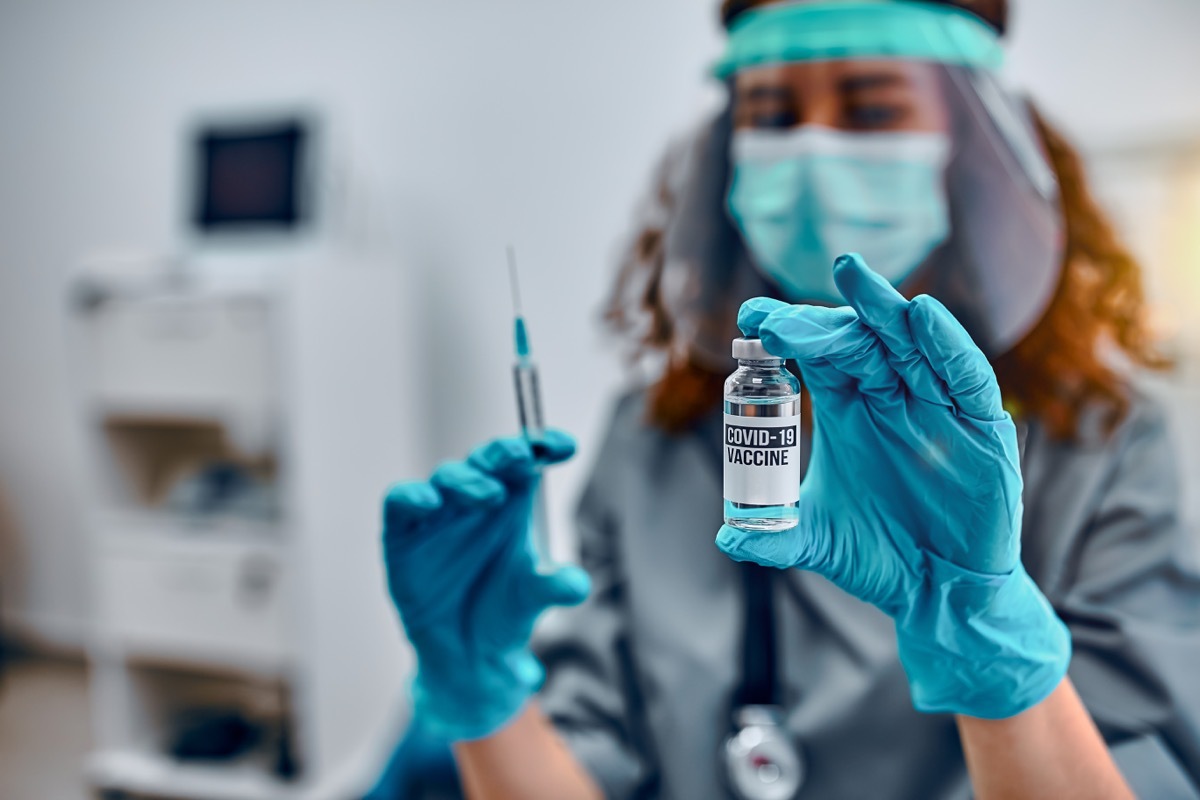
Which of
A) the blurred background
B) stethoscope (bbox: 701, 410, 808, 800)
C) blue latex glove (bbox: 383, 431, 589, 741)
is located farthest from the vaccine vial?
the blurred background

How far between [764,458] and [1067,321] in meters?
0.46

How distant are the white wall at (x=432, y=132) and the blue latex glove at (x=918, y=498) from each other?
102cm

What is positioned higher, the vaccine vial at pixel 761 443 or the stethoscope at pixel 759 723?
the vaccine vial at pixel 761 443

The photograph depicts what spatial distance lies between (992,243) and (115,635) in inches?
73.9

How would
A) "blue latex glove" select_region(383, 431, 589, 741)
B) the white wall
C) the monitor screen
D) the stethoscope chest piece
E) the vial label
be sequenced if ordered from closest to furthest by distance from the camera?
the vial label < "blue latex glove" select_region(383, 431, 589, 741) < the stethoscope chest piece < the white wall < the monitor screen

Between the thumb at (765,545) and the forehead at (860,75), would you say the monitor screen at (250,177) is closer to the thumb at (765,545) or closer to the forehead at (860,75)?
the forehead at (860,75)

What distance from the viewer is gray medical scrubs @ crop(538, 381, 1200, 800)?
651 millimetres

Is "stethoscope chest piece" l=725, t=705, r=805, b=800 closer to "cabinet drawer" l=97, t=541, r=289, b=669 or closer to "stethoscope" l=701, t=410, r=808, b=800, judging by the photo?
"stethoscope" l=701, t=410, r=808, b=800

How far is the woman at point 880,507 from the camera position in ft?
1.63

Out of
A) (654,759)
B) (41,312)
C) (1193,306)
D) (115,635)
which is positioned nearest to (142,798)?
(115,635)

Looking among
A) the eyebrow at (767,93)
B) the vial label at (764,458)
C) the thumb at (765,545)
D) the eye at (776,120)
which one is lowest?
the thumb at (765,545)

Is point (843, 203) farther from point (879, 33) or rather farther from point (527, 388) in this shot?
point (527, 388)

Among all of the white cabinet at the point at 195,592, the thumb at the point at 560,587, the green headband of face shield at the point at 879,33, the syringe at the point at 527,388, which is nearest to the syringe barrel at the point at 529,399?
the syringe at the point at 527,388

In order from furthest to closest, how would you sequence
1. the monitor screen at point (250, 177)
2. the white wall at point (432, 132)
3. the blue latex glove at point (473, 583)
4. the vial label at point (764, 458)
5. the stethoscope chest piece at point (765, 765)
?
1. the monitor screen at point (250, 177)
2. the white wall at point (432, 132)
3. the stethoscope chest piece at point (765, 765)
4. the blue latex glove at point (473, 583)
5. the vial label at point (764, 458)
